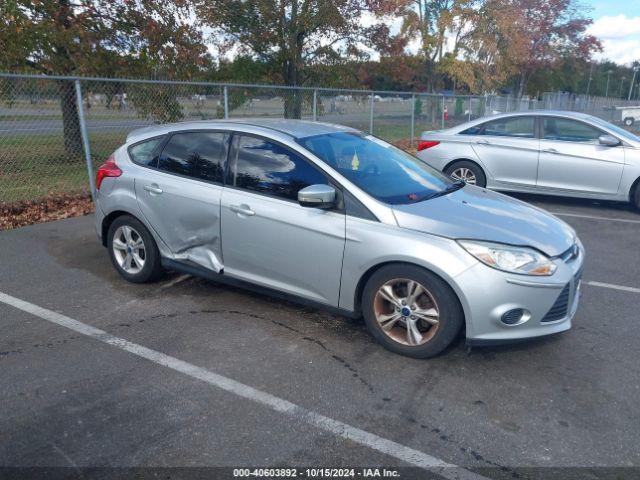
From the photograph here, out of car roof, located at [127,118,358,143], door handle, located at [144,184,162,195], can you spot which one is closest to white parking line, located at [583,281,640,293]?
car roof, located at [127,118,358,143]

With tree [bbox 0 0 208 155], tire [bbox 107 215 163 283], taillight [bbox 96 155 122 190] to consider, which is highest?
tree [bbox 0 0 208 155]

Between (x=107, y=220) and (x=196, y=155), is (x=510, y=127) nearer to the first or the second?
(x=196, y=155)

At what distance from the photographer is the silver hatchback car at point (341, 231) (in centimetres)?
335

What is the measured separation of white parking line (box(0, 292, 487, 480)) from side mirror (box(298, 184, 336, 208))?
130 centimetres

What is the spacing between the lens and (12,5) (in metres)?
9.59

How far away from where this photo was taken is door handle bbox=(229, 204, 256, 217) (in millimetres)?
4048

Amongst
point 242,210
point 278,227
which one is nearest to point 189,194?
point 242,210

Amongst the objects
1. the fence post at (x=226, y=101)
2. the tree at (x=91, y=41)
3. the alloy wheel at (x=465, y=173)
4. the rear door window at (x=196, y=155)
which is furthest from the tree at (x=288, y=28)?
the rear door window at (x=196, y=155)

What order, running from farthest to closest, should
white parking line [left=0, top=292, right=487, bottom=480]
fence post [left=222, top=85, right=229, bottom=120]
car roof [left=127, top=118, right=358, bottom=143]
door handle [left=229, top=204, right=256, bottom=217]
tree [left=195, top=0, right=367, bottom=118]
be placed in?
tree [left=195, top=0, right=367, bottom=118] < fence post [left=222, top=85, right=229, bottom=120] < car roof [left=127, top=118, right=358, bottom=143] < door handle [left=229, top=204, right=256, bottom=217] < white parking line [left=0, top=292, right=487, bottom=480]

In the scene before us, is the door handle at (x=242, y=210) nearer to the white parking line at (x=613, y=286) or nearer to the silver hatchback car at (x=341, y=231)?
the silver hatchback car at (x=341, y=231)

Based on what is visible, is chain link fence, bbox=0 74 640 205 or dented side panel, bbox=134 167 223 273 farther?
chain link fence, bbox=0 74 640 205

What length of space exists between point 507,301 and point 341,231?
1.17 m

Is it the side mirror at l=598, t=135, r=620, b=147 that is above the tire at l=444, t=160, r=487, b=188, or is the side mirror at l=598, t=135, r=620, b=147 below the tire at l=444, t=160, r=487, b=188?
above

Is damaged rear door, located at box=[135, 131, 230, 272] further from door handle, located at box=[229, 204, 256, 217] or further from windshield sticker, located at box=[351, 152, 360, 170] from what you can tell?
windshield sticker, located at box=[351, 152, 360, 170]
